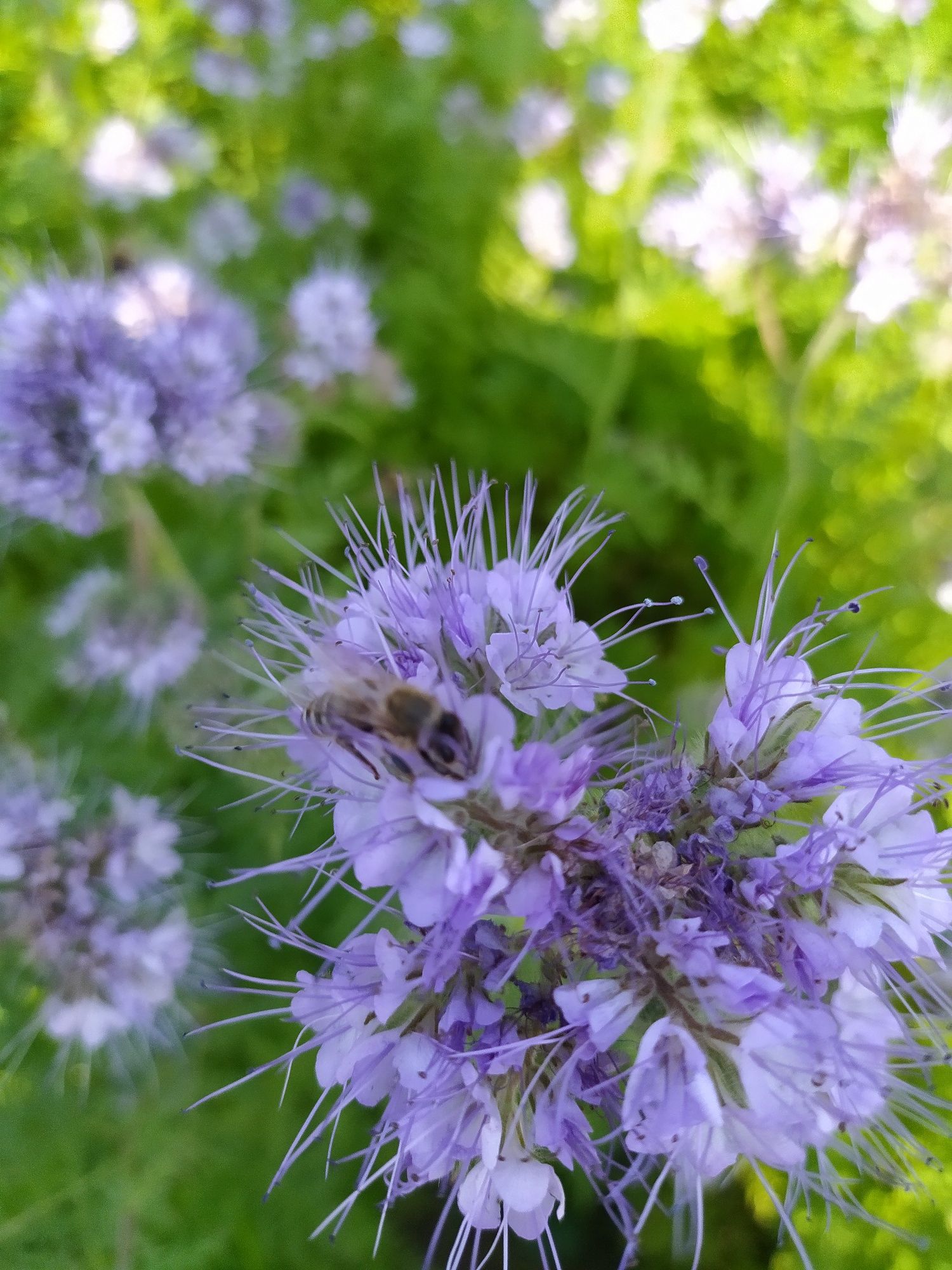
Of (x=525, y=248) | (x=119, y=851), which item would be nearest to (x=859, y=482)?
(x=525, y=248)

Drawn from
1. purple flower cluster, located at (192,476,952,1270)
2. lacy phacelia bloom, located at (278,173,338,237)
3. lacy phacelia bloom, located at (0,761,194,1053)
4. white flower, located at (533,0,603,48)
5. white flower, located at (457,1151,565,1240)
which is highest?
white flower, located at (533,0,603,48)

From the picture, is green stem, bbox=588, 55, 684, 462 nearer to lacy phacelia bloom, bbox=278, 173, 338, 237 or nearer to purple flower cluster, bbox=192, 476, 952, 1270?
lacy phacelia bloom, bbox=278, 173, 338, 237

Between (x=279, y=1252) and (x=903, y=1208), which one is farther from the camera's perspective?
(x=279, y=1252)

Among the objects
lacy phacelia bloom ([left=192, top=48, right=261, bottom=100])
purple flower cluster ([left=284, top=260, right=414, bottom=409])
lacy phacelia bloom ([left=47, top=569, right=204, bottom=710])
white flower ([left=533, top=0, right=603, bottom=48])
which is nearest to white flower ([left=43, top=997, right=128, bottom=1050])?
lacy phacelia bloom ([left=47, top=569, right=204, bottom=710])

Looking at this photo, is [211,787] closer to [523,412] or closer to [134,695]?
[134,695]

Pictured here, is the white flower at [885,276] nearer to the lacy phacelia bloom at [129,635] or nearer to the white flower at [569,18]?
the lacy phacelia bloom at [129,635]

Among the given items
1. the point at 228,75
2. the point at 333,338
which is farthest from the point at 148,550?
the point at 228,75
